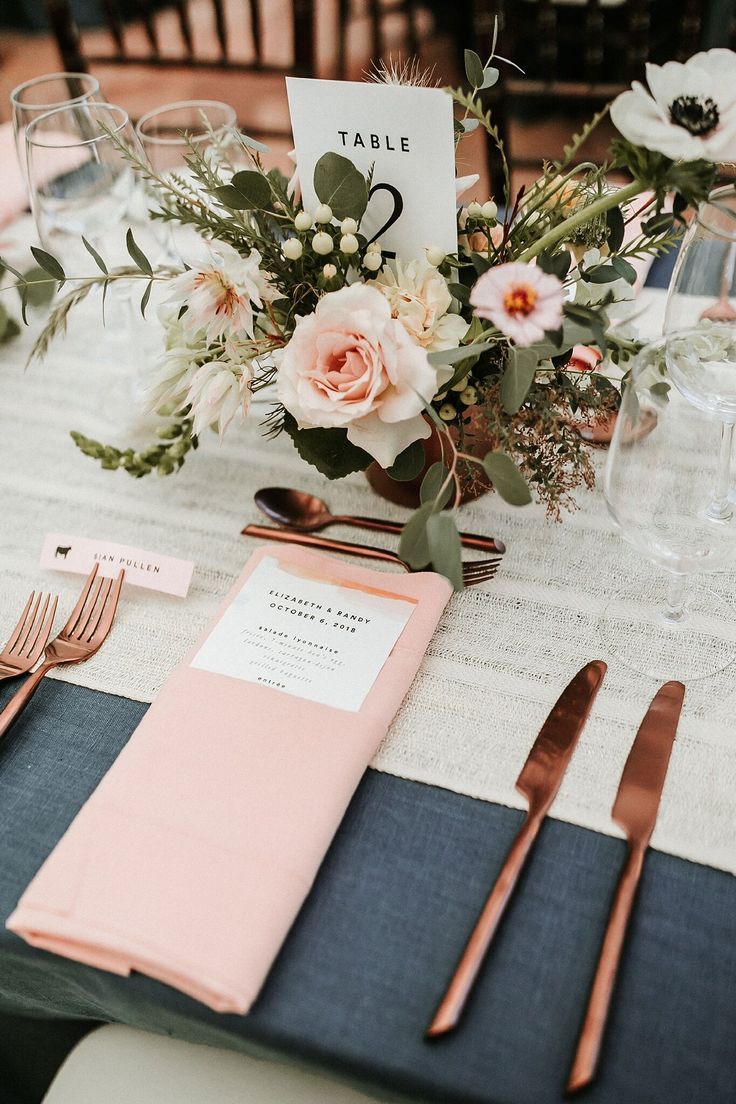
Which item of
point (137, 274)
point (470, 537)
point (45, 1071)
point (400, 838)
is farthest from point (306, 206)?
point (45, 1071)

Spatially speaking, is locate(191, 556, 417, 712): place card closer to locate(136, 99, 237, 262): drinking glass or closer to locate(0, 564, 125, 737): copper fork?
locate(0, 564, 125, 737): copper fork

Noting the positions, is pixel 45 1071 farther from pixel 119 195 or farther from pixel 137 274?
pixel 119 195

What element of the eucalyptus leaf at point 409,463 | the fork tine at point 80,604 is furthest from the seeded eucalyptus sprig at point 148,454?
the eucalyptus leaf at point 409,463

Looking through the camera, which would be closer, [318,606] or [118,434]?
[318,606]

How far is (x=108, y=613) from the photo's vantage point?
0.87m

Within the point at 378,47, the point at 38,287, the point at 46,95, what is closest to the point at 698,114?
the point at 38,287

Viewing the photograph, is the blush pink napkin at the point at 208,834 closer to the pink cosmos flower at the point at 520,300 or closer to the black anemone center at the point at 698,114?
the pink cosmos flower at the point at 520,300

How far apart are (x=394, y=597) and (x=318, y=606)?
7 cm

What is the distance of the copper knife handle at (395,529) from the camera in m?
0.91

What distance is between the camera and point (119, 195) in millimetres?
1098

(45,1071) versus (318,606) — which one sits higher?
(318,606)

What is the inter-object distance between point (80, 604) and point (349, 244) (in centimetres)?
43

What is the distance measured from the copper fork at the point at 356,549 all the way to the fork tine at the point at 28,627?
0.22 meters

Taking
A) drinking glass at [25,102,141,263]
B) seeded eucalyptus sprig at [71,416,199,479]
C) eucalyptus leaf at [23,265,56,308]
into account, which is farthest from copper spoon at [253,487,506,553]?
drinking glass at [25,102,141,263]
